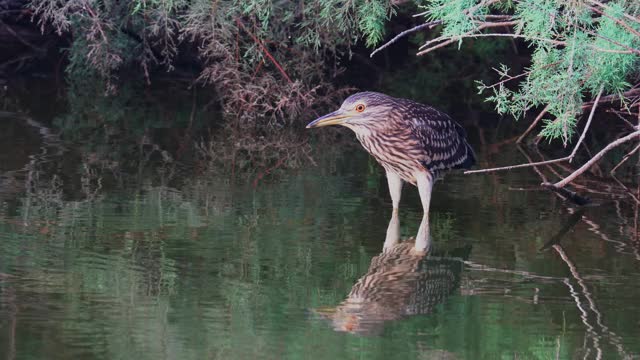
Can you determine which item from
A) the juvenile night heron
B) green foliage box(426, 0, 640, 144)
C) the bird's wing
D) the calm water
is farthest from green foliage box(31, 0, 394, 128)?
green foliage box(426, 0, 640, 144)

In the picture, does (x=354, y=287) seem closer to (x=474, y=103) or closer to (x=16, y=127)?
(x=16, y=127)

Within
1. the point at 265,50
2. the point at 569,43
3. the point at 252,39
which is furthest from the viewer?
the point at 252,39

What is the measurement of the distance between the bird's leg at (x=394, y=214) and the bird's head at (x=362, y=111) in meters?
0.52

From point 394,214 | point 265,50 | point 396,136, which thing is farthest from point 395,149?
point 265,50

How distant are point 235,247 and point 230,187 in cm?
199

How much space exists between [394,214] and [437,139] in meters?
0.69

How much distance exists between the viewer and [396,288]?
21.8 ft

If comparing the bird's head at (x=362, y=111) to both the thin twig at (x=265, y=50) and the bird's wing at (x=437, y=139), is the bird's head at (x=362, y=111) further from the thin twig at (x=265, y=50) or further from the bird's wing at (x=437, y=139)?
the thin twig at (x=265, y=50)

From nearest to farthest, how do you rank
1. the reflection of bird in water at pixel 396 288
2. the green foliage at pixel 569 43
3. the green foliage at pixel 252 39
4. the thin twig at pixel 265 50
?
the reflection of bird in water at pixel 396 288 < the green foliage at pixel 569 43 < the green foliage at pixel 252 39 < the thin twig at pixel 265 50

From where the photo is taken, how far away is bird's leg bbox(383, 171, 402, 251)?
7.87 metres

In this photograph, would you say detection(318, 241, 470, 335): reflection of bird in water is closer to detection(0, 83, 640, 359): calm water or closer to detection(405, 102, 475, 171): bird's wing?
detection(0, 83, 640, 359): calm water

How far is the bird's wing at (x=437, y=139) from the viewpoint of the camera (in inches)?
341

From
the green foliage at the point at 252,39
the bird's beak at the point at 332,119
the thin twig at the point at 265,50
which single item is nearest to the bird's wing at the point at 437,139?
the bird's beak at the point at 332,119

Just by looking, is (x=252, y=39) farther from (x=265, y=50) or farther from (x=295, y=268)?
(x=295, y=268)
